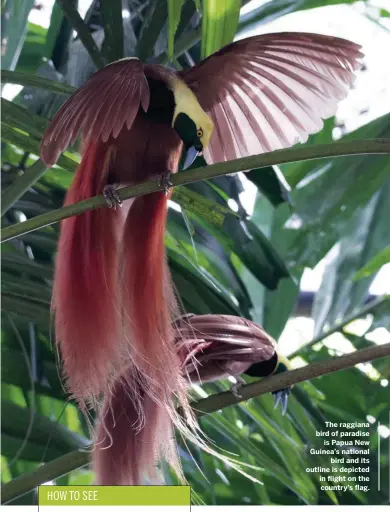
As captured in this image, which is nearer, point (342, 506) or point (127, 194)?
point (127, 194)

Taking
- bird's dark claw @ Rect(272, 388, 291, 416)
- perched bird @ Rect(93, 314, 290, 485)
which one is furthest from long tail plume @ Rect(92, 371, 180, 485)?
bird's dark claw @ Rect(272, 388, 291, 416)

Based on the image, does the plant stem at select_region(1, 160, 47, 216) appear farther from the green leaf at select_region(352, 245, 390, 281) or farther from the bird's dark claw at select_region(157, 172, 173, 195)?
the green leaf at select_region(352, 245, 390, 281)

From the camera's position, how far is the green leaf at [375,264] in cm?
87

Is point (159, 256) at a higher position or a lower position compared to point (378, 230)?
lower

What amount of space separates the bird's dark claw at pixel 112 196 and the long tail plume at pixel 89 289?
2 centimetres

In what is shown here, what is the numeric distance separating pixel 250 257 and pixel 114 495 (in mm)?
327

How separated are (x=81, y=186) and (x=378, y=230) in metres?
0.39

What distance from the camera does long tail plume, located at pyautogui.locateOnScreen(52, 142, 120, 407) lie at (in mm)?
683

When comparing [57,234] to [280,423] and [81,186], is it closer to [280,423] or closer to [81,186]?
[81,186]

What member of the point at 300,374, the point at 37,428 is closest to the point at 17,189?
the point at 37,428

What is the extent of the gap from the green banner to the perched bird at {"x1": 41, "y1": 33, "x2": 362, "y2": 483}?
0.08ft

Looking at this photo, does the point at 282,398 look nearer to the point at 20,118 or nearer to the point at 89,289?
the point at 89,289

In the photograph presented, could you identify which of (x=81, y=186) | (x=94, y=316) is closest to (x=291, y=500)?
(x=94, y=316)

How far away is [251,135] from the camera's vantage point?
0.76m
